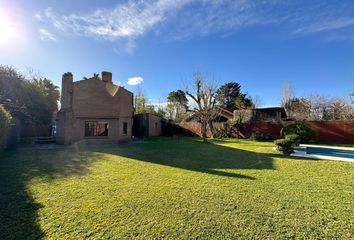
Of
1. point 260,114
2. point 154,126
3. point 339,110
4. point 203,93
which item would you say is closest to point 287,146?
point 203,93

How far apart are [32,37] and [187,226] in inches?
539

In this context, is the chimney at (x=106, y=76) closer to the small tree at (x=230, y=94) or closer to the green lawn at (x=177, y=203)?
the green lawn at (x=177, y=203)

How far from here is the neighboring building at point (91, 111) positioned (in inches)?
654

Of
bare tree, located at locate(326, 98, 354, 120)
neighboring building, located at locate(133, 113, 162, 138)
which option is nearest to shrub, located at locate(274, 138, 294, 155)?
neighboring building, located at locate(133, 113, 162, 138)

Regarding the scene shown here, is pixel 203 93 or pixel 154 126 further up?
pixel 203 93

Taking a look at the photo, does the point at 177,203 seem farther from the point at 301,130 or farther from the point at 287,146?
the point at 301,130

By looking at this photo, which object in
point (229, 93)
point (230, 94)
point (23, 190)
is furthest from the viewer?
point (229, 93)

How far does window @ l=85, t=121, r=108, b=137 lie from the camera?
18203 millimetres

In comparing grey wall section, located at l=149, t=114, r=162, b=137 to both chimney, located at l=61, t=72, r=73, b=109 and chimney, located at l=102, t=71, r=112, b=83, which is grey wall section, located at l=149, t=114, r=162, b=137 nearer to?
chimney, located at l=102, t=71, r=112, b=83

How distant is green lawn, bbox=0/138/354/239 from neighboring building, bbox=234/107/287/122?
1744cm

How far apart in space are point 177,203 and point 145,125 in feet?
68.7

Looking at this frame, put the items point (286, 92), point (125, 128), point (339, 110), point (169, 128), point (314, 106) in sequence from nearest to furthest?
point (125, 128) < point (169, 128) < point (339, 110) < point (314, 106) < point (286, 92)

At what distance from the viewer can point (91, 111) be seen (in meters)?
17.3

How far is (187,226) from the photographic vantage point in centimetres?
358
